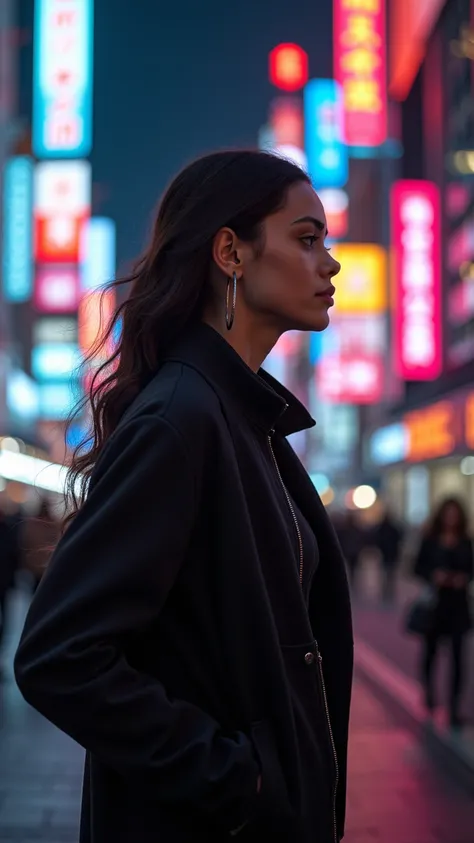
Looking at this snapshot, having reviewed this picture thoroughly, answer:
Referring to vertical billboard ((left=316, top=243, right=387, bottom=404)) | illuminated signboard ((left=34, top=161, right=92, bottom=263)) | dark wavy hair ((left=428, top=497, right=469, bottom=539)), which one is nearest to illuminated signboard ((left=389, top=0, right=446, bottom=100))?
vertical billboard ((left=316, top=243, right=387, bottom=404))

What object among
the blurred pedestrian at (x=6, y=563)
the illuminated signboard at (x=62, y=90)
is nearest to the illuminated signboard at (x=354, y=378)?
the illuminated signboard at (x=62, y=90)

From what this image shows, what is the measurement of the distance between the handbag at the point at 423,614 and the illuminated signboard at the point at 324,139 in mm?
35495

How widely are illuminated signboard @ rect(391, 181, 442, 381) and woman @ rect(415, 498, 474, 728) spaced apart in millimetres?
20202

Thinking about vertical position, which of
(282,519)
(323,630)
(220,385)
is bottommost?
(323,630)

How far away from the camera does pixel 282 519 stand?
5.69ft

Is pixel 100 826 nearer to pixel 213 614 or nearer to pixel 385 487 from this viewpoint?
pixel 213 614

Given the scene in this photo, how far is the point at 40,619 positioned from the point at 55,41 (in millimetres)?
29657

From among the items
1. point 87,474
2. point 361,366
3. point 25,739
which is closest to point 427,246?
point 361,366

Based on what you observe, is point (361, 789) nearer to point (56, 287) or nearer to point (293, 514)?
point (293, 514)

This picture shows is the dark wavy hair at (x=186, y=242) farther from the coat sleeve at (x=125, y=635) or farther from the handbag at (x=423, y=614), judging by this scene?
the handbag at (x=423, y=614)

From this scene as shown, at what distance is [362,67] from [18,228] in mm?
12289

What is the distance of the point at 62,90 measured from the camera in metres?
28.5

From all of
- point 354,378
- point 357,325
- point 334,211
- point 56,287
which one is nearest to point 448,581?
point 354,378

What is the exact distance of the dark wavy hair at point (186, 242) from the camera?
5.98 feet
